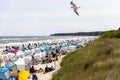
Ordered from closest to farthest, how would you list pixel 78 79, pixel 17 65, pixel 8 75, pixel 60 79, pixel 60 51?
pixel 78 79
pixel 60 79
pixel 8 75
pixel 17 65
pixel 60 51

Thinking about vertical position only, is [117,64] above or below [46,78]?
above

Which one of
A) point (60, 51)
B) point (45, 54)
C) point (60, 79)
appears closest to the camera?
point (60, 79)

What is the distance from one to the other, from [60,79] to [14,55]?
21.5 meters

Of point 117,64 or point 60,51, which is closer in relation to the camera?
point 117,64

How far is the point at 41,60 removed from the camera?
3584cm

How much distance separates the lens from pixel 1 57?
38.8 meters

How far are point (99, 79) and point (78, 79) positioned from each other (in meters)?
2.29

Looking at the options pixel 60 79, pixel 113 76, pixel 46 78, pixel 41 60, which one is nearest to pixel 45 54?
pixel 41 60

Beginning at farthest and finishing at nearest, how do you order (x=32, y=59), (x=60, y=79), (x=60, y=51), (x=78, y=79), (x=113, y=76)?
(x=60, y=51), (x=32, y=59), (x=60, y=79), (x=78, y=79), (x=113, y=76)

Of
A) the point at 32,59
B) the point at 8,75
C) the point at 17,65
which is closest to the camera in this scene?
the point at 8,75

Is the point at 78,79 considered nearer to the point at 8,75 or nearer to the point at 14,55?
the point at 8,75

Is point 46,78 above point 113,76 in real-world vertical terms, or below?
below

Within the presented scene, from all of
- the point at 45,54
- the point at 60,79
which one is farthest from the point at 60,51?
the point at 60,79

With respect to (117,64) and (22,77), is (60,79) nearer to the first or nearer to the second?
(117,64)
